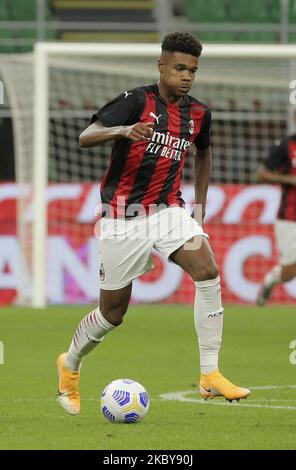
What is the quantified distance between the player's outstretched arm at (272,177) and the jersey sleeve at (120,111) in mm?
7141

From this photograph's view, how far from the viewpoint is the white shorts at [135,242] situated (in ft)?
23.3

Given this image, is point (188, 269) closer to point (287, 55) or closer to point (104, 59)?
point (287, 55)

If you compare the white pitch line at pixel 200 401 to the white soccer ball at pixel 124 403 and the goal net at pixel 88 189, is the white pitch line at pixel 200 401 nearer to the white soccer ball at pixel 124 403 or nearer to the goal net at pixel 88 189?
the white soccer ball at pixel 124 403

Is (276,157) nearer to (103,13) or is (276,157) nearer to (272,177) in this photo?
(272,177)

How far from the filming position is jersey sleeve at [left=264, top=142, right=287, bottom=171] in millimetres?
14289

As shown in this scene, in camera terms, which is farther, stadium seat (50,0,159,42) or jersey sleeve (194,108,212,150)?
stadium seat (50,0,159,42)

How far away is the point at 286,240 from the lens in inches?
569

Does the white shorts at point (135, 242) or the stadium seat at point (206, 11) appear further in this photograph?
the stadium seat at point (206, 11)

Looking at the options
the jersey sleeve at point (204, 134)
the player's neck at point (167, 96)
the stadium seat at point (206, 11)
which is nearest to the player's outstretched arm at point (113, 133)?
the player's neck at point (167, 96)

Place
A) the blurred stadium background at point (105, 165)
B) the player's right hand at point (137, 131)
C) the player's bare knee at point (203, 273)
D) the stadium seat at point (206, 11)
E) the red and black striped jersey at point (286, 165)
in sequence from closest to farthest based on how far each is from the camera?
1. the player's right hand at point (137, 131)
2. the player's bare knee at point (203, 273)
3. the red and black striped jersey at point (286, 165)
4. the blurred stadium background at point (105, 165)
5. the stadium seat at point (206, 11)

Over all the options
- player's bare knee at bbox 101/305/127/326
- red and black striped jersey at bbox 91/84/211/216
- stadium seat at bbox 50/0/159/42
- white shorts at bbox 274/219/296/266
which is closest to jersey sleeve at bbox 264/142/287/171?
white shorts at bbox 274/219/296/266

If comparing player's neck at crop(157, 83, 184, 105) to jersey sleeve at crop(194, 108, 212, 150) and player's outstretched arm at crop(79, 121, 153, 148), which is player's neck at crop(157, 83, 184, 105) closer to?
jersey sleeve at crop(194, 108, 212, 150)

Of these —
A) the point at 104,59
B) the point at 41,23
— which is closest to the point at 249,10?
the point at 41,23

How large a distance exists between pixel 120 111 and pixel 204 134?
2.53ft
